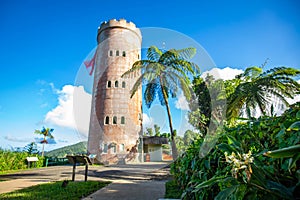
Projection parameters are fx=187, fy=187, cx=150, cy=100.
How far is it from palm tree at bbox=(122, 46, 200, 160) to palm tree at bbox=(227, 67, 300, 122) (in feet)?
9.10

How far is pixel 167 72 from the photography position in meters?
9.20

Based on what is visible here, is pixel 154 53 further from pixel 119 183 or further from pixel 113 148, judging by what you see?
pixel 113 148

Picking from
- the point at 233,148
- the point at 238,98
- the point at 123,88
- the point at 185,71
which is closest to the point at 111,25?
the point at 123,88

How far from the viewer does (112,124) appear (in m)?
19.2

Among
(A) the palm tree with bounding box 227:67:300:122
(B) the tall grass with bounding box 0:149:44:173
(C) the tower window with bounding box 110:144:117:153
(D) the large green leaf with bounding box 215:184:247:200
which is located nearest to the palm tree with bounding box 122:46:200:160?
(A) the palm tree with bounding box 227:67:300:122

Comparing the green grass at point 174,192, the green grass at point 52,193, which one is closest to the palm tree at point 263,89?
the green grass at point 174,192

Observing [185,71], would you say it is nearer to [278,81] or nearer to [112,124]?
[278,81]

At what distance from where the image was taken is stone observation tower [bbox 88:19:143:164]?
744 inches

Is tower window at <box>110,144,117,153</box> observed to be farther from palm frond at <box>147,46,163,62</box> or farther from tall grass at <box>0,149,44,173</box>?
palm frond at <box>147,46,163,62</box>

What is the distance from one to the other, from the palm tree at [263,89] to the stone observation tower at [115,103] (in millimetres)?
10749

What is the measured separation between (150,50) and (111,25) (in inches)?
548

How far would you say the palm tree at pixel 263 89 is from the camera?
9125 millimetres

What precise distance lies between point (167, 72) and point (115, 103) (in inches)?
453

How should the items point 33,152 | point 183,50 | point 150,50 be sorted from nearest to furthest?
point 183,50 < point 150,50 < point 33,152
